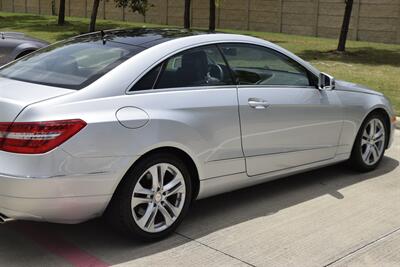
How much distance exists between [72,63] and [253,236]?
1985 mm

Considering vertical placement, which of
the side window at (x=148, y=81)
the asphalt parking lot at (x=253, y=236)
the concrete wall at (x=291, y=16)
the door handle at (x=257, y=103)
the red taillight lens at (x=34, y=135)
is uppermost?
the concrete wall at (x=291, y=16)

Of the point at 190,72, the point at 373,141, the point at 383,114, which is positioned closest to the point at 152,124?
the point at 190,72

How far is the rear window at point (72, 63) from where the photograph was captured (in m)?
4.23

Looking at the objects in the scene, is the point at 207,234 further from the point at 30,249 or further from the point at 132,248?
the point at 30,249

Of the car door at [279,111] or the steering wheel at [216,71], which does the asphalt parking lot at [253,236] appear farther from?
the steering wheel at [216,71]

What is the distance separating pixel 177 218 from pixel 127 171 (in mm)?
646

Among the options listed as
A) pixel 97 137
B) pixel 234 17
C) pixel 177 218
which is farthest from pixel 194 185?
pixel 234 17

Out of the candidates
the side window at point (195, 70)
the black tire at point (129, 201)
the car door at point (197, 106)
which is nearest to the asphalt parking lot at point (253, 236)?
the black tire at point (129, 201)

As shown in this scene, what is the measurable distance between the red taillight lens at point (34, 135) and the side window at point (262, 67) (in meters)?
1.71

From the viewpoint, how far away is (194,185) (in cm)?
457

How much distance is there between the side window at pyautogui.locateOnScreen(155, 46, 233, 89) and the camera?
175 inches

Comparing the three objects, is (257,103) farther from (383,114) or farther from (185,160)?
(383,114)

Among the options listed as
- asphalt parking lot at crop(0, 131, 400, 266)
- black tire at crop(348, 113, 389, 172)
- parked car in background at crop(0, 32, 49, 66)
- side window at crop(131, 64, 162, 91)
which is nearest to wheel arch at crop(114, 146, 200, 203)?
asphalt parking lot at crop(0, 131, 400, 266)

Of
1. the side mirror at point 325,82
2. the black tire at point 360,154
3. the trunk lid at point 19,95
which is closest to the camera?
the trunk lid at point 19,95
